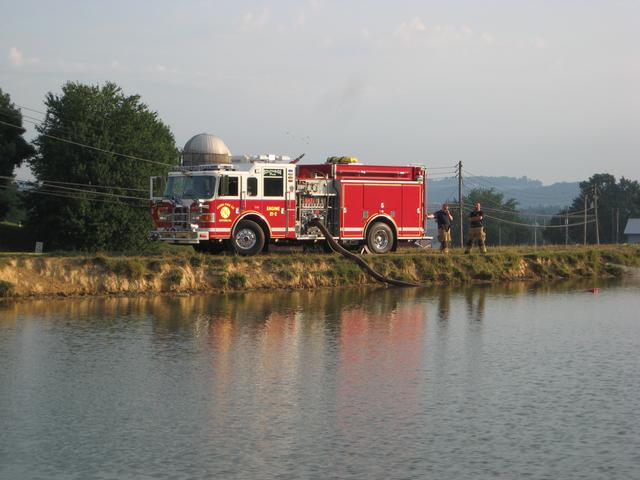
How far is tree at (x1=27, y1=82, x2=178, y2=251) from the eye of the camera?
59062 mm

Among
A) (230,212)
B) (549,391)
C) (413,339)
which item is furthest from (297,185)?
(549,391)

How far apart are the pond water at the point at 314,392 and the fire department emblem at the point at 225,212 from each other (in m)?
4.78

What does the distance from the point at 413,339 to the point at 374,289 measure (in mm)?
10455

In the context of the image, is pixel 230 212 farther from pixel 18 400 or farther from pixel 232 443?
pixel 232 443

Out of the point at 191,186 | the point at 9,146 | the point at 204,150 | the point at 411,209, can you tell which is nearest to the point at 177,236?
the point at 191,186

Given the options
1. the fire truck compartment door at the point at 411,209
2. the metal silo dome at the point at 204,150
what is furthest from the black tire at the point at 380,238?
the metal silo dome at the point at 204,150

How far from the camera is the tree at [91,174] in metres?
59.1

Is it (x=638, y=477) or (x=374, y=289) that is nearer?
(x=638, y=477)

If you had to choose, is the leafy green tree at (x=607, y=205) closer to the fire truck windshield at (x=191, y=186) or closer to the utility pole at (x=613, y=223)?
the utility pole at (x=613, y=223)

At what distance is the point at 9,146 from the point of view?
63.3 m

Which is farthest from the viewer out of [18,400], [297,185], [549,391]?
[297,185]

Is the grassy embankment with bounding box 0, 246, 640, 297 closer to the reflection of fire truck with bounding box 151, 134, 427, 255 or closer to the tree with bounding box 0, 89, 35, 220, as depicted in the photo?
the reflection of fire truck with bounding box 151, 134, 427, 255

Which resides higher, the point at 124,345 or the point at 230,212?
the point at 230,212

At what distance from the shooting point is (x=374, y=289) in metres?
31.7
